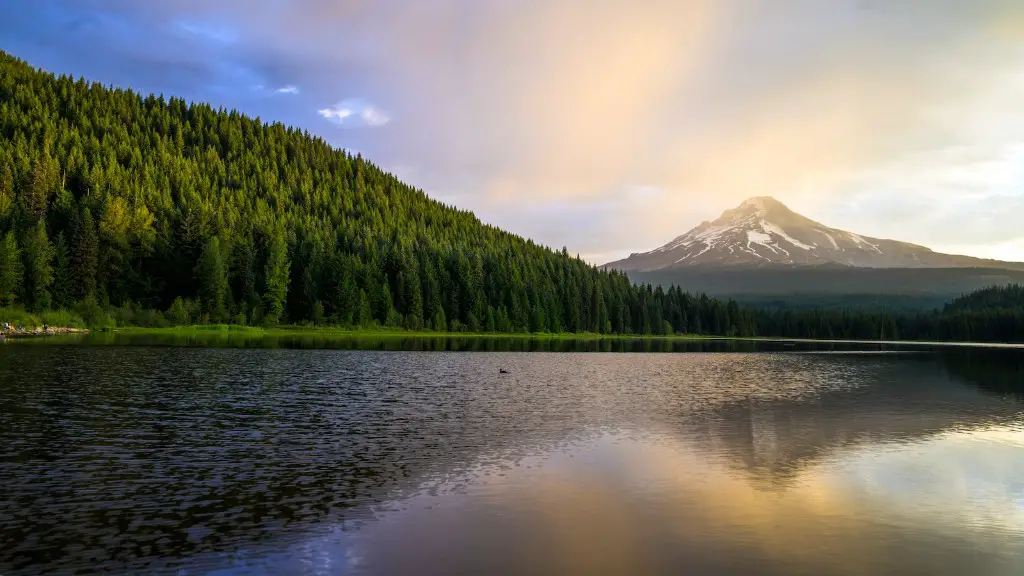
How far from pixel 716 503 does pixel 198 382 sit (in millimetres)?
45603

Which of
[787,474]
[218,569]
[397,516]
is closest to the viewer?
[218,569]

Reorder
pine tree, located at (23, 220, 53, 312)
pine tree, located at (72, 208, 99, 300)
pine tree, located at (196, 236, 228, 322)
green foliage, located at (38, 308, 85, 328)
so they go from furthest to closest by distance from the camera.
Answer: pine tree, located at (196, 236, 228, 322) < pine tree, located at (72, 208, 99, 300) < pine tree, located at (23, 220, 53, 312) < green foliage, located at (38, 308, 85, 328)

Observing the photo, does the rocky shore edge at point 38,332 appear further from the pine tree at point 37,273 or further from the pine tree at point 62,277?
the pine tree at point 62,277

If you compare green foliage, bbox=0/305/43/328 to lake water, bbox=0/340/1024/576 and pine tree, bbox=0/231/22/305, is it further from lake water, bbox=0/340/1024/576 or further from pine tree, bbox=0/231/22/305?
lake water, bbox=0/340/1024/576

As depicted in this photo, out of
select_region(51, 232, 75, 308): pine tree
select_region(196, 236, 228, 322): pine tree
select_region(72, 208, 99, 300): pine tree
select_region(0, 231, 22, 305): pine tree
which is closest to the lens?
select_region(0, 231, 22, 305): pine tree

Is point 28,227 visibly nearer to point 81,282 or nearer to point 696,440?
point 81,282

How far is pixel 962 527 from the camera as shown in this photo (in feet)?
70.2

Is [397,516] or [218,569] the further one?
[397,516]

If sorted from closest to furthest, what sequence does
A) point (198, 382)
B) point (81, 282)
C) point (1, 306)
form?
1. point (198, 382)
2. point (1, 306)
3. point (81, 282)

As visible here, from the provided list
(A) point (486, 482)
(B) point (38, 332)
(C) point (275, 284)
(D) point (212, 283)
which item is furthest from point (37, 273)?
(A) point (486, 482)

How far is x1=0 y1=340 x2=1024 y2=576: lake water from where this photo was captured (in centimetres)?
1758

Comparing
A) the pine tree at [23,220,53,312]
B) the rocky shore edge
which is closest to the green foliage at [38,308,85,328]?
the rocky shore edge

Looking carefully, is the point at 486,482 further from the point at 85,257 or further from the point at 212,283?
the point at 85,257

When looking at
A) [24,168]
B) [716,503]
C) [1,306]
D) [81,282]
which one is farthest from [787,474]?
[24,168]
